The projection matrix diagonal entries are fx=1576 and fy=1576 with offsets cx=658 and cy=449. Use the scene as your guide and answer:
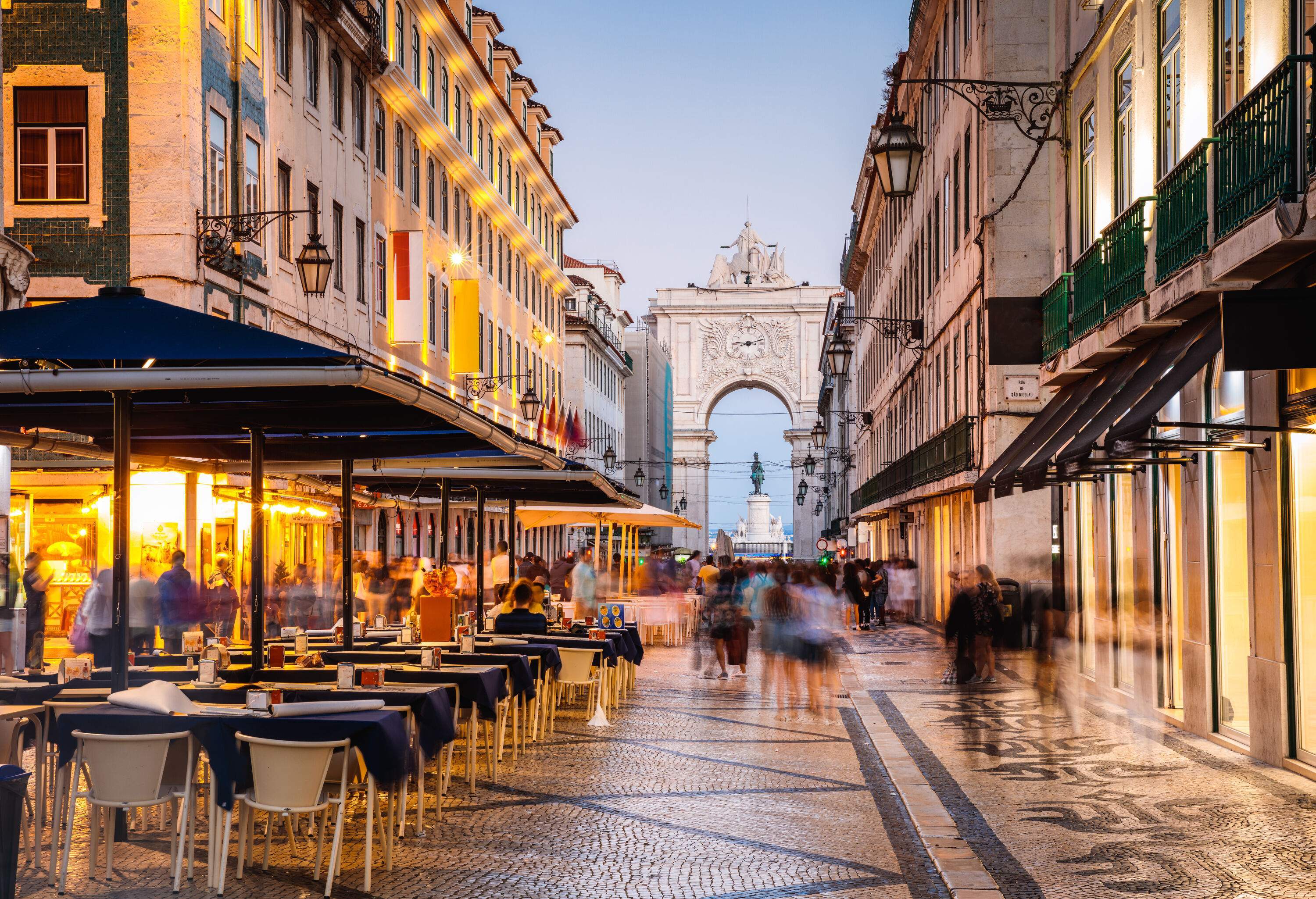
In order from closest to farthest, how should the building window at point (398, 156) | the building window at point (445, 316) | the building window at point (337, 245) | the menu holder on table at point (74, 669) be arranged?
1. the menu holder on table at point (74, 669)
2. the building window at point (337, 245)
3. the building window at point (398, 156)
4. the building window at point (445, 316)

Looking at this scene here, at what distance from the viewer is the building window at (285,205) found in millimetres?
27312

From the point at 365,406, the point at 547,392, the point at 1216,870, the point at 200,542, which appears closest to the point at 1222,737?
the point at 1216,870

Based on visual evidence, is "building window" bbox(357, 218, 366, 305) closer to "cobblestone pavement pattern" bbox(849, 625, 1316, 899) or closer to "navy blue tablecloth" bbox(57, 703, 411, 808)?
"cobblestone pavement pattern" bbox(849, 625, 1316, 899)

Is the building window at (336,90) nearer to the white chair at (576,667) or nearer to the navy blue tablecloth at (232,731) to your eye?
the white chair at (576,667)

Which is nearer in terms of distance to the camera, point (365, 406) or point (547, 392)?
point (365, 406)

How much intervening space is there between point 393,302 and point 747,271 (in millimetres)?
80355

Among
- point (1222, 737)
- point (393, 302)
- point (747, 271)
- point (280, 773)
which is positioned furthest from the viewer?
point (747, 271)

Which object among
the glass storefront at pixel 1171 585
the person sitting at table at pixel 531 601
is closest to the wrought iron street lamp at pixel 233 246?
the person sitting at table at pixel 531 601

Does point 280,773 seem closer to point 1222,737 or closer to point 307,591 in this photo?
point 1222,737

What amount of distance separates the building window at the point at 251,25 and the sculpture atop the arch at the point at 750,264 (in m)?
86.8

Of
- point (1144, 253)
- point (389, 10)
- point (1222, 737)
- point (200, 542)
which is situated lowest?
point (1222, 737)

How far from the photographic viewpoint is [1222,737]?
13.1 m

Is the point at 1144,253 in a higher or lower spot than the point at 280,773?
higher

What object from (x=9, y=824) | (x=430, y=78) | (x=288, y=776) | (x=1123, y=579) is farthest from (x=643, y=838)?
(x=430, y=78)
